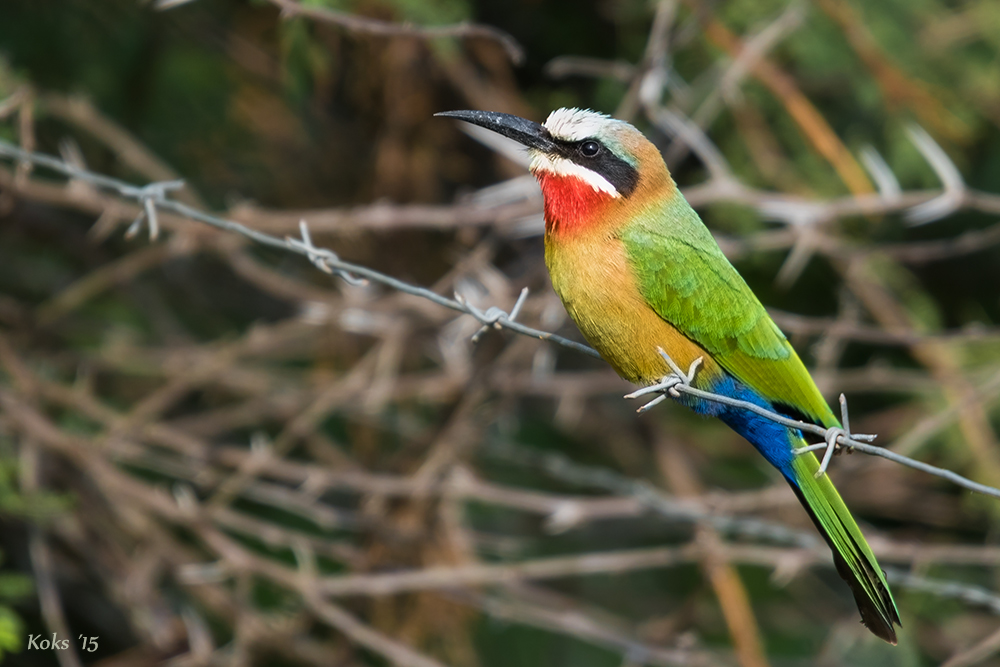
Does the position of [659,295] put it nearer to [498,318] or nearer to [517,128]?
[498,318]

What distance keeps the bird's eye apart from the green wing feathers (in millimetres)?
222

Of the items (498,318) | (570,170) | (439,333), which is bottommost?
(498,318)

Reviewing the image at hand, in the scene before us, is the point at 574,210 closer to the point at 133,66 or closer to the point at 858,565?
the point at 858,565

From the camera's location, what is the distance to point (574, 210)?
271cm

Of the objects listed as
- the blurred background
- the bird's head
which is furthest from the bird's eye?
the blurred background

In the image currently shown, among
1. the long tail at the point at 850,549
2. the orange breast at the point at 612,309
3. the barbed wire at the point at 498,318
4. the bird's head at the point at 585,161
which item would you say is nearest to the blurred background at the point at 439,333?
the barbed wire at the point at 498,318

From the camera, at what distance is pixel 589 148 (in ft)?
A: 9.21

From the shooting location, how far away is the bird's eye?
2805 mm

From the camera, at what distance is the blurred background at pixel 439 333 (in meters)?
3.93

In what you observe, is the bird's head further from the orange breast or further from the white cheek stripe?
the orange breast

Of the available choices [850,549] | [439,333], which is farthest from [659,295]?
[439,333]

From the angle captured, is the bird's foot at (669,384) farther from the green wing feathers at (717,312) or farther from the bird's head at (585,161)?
the bird's head at (585,161)

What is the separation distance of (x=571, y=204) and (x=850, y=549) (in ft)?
3.79

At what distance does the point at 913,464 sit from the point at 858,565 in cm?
65
